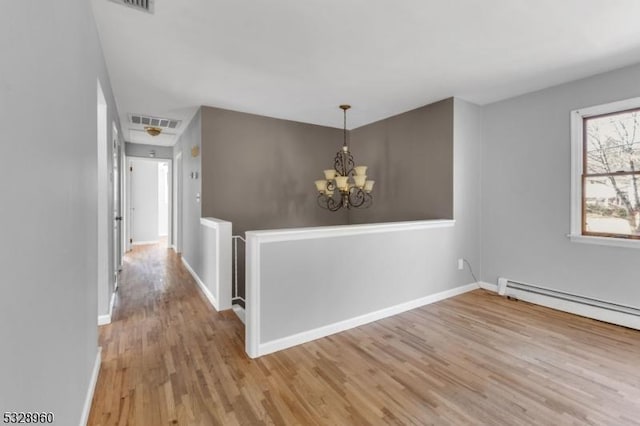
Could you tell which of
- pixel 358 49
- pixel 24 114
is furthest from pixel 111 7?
pixel 358 49

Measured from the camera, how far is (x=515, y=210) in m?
3.89

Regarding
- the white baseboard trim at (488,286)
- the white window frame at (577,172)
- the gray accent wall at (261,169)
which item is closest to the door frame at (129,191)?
the gray accent wall at (261,169)

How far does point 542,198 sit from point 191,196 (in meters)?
5.12

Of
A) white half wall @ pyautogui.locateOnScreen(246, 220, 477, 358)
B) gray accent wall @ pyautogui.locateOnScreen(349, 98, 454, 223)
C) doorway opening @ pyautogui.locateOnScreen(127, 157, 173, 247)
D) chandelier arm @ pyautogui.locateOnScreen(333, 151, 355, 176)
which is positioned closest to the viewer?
white half wall @ pyautogui.locateOnScreen(246, 220, 477, 358)

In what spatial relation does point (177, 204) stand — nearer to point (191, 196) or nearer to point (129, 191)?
point (129, 191)

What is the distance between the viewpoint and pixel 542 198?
12.0 ft

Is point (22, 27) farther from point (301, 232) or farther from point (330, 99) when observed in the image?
point (330, 99)

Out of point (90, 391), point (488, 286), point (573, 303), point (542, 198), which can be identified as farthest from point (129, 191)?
point (573, 303)

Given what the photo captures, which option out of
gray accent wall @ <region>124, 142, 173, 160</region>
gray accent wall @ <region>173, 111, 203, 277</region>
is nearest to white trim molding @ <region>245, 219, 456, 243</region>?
gray accent wall @ <region>173, 111, 203, 277</region>

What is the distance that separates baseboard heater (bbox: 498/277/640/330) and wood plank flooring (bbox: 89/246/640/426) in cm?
14

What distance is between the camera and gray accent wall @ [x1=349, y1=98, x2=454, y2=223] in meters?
4.02

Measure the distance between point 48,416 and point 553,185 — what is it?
4.65 metres

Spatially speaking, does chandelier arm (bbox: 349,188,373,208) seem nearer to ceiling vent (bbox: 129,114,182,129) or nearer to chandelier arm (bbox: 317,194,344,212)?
chandelier arm (bbox: 317,194,344,212)

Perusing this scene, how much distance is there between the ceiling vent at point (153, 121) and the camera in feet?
15.7
